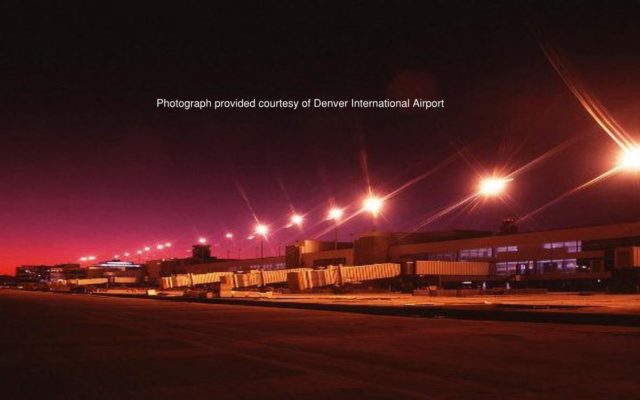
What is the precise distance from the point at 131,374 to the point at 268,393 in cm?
308

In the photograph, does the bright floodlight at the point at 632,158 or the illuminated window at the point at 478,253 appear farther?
the illuminated window at the point at 478,253

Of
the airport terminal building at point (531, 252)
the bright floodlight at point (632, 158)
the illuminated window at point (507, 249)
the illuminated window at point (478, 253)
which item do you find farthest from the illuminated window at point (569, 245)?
the bright floodlight at point (632, 158)

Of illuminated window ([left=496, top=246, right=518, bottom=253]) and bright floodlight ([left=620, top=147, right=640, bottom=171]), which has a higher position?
bright floodlight ([left=620, top=147, right=640, bottom=171])

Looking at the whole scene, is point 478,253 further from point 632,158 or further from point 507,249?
point 632,158

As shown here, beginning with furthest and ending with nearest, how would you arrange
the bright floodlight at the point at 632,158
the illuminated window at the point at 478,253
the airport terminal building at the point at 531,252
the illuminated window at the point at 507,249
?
1. the illuminated window at the point at 478,253
2. the illuminated window at the point at 507,249
3. the airport terminal building at the point at 531,252
4. the bright floodlight at the point at 632,158

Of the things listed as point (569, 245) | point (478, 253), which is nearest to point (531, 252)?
point (569, 245)

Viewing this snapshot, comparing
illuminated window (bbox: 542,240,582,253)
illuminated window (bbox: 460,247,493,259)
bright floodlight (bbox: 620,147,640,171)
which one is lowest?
illuminated window (bbox: 460,247,493,259)

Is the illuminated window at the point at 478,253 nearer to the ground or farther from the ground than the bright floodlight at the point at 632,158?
nearer to the ground

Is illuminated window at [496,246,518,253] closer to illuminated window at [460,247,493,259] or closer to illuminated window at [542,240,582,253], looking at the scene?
illuminated window at [460,247,493,259]

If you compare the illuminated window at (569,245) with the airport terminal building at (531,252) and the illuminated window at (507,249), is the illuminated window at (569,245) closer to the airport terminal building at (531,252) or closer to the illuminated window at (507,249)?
the airport terminal building at (531,252)

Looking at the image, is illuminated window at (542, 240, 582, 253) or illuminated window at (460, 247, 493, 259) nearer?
illuminated window at (542, 240, 582, 253)

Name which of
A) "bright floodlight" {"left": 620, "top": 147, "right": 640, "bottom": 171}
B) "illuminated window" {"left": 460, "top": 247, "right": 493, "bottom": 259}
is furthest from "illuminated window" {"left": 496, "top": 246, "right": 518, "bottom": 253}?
"bright floodlight" {"left": 620, "top": 147, "right": 640, "bottom": 171}

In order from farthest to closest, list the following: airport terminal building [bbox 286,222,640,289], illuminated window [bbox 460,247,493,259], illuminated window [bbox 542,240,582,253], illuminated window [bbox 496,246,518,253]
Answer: illuminated window [bbox 460,247,493,259] < illuminated window [bbox 496,246,518,253] < illuminated window [bbox 542,240,582,253] < airport terminal building [bbox 286,222,640,289]

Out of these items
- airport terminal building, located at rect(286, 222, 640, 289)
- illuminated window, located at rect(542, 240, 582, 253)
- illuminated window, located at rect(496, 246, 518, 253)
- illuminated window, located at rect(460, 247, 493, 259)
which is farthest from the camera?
illuminated window, located at rect(460, 247, 493, 259)
